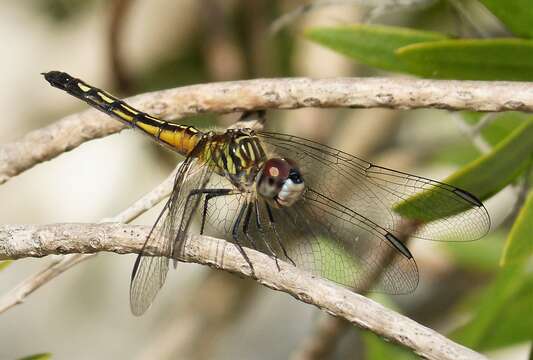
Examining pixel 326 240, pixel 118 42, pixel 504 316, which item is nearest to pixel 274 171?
pixel 326 240

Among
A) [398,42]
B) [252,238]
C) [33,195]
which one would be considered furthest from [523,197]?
[33,195]

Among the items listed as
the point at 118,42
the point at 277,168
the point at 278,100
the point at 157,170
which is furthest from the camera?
the point at 157,170

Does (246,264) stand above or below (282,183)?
above

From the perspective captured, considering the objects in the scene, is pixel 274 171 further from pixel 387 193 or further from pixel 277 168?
pixel 387 193

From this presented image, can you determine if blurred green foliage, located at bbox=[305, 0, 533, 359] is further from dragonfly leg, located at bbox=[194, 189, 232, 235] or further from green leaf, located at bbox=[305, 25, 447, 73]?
dragonfly leg, located at bbox=[194, 189, 232, 235]

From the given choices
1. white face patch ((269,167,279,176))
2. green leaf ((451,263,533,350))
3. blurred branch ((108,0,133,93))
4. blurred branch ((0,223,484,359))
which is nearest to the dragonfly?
white face patch ((269,167,279,176))

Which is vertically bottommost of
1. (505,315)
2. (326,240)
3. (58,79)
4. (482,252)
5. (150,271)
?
(482,252)

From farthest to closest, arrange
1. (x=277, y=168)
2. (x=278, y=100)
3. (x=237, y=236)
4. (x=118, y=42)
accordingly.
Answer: (x=118, y=42) < (x=277, y=168) < (x=237, y=236) < (x=278, y=100)

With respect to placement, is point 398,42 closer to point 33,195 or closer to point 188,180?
point 188,180
